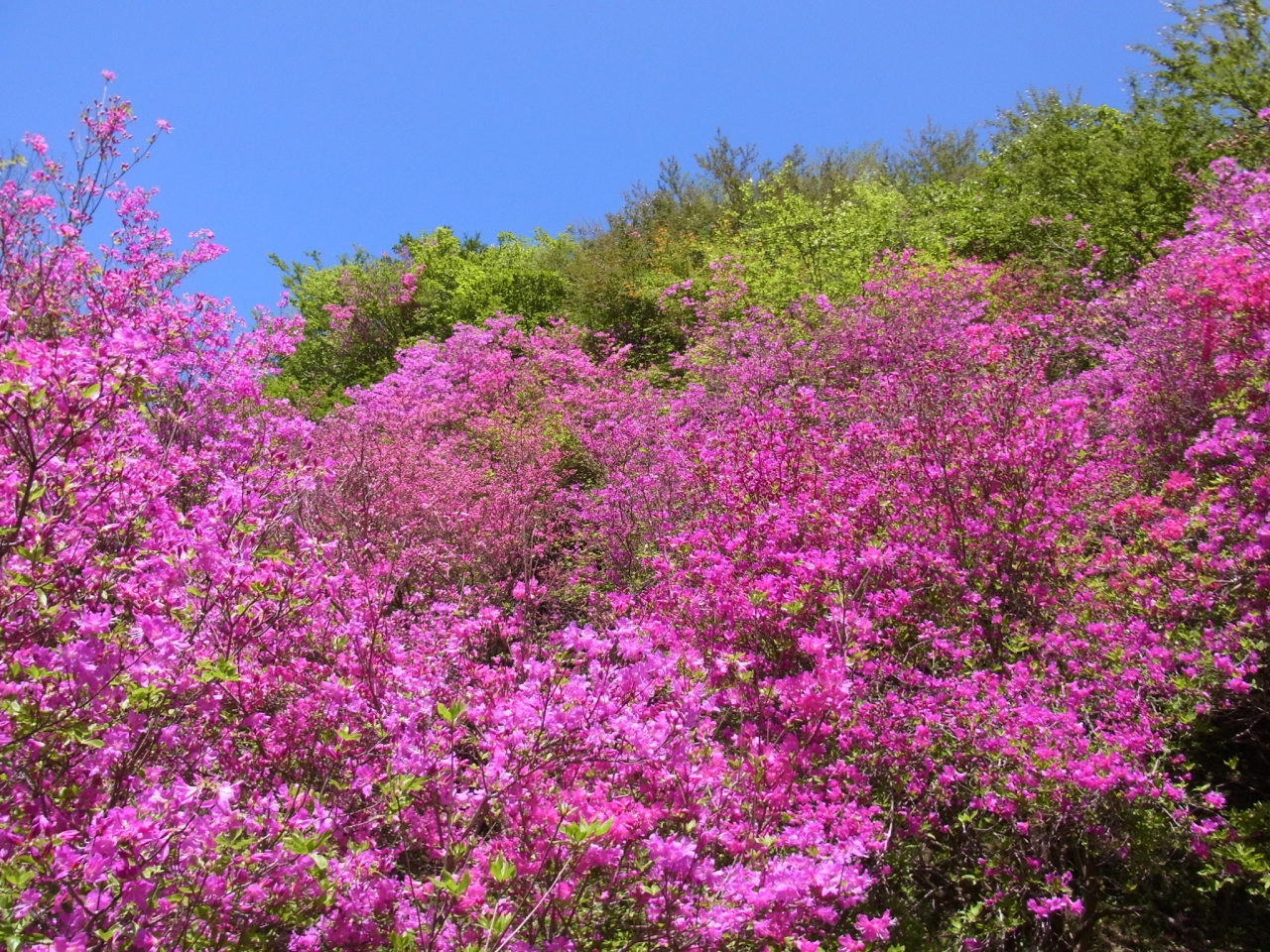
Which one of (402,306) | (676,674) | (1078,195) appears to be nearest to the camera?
(676,674)

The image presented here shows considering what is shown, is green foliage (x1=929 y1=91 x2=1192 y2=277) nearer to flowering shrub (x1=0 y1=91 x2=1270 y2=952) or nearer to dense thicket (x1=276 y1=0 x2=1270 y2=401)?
dense thicket (x1=276 y1=0 x2=1270 y2=401)

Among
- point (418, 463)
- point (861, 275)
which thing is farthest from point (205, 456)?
point (861, 275)

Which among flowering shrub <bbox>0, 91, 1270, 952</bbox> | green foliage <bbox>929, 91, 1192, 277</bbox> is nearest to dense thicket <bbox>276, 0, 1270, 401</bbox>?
green foliage <bbox>929, 91, 1192, 277</bbox>

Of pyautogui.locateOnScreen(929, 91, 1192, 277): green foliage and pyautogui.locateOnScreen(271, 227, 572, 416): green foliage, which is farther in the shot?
pyautogui.locateOnScreen(271, 227, 572, 416): green foliage

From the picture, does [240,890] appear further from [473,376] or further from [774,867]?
[473,376]

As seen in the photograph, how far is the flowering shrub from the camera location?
273 centimetres

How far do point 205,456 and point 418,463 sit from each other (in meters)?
5.58

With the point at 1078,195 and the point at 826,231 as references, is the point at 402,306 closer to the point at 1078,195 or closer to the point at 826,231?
the point at 826,231

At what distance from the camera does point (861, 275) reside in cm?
1551

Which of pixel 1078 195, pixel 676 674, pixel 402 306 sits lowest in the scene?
pixel 676 674

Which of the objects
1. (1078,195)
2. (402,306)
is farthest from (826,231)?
(402,306)

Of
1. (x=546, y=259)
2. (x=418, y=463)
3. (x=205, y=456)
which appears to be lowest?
Answer: (x=205, y=456)

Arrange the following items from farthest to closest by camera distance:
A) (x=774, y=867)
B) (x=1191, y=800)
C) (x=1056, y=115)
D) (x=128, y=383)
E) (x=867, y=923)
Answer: (x=1056, y=115), (x=1191, y=800), (x=867, y=923), (x=774, y=867), (x=128, y=383)

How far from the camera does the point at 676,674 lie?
383 centimetres
